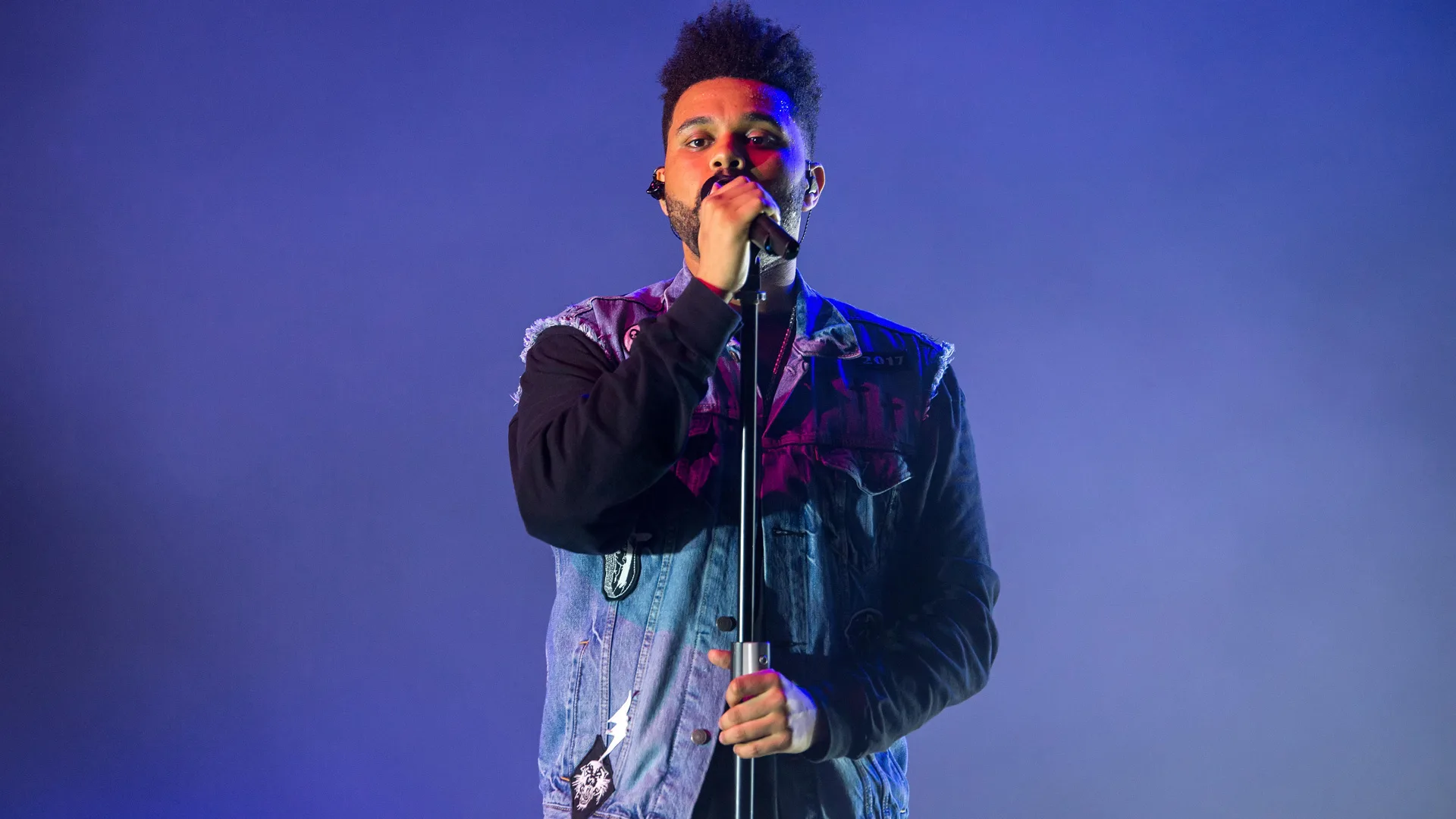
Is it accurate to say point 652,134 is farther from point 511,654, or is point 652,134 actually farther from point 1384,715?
point 1384,715

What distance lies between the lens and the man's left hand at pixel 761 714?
→ 41.8 inches

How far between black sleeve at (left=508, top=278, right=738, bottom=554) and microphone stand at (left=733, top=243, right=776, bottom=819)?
5 centimetres

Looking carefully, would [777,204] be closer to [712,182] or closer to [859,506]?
[712,182]

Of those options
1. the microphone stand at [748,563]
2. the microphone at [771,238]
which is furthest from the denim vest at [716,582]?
the microphone at [771,238]

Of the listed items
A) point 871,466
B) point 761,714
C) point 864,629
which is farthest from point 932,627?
point 761,714

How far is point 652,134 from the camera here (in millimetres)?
2432

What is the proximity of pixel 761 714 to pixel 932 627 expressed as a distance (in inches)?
13.6

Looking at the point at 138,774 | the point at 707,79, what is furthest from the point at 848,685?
the point at 138,774

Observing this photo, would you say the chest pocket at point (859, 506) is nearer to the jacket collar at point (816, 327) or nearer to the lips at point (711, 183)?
the jacket collar at point (816, 327)

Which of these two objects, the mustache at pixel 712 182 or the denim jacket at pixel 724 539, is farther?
the mustache at pixel 712 182

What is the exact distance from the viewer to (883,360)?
4.81 ft

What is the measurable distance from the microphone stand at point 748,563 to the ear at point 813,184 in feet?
1.28

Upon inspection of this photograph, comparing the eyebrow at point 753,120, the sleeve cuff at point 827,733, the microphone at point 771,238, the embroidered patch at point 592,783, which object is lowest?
the embroidered patch at point 592,783

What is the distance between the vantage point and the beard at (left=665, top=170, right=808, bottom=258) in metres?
1.37
